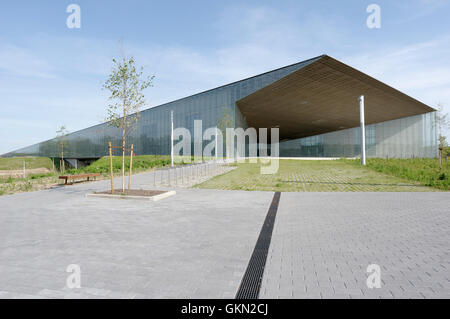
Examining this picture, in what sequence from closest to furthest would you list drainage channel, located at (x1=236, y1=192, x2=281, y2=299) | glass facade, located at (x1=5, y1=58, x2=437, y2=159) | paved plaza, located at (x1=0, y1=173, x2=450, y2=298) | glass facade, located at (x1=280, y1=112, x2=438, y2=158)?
drainage channel, located at (x1=236, y1=192, x2=281, y2=299) → paved plaza, located at (x1=0, y1=173, x2=450, y2=298) → glass facade, located at (x1=5, y1=58, x2=437, y2=159) → glass facade, located at (x1=280, y1=112, x2=438, y2=158)

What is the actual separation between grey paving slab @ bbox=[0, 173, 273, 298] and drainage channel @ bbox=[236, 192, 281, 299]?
→ 100mm

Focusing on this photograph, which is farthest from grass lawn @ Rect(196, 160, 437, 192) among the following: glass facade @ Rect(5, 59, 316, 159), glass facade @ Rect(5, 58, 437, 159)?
glass facade @ Rect(5, 58, 437, 159)

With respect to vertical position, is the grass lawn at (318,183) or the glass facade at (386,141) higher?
the glass facade at (386,141)

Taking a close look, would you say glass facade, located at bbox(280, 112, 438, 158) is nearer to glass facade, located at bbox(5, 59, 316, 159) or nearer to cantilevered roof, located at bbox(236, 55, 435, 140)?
cantilevered roof, located at bbox(236, 55, 435, 140)

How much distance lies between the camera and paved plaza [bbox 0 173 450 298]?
10.5 feet

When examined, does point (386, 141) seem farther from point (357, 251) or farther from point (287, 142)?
point (357, 251)

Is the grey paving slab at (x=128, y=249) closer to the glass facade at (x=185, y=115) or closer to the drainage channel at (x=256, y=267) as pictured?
the drainage channel at (x=256, y=267)

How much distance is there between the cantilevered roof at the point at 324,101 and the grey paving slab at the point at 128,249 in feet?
83.8

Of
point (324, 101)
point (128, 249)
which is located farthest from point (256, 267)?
point (324, 101)

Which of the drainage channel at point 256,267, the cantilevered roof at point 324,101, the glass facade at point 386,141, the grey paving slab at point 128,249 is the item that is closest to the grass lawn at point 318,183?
the grey paving slab at point 128,249

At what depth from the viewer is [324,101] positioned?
3959 centimetres

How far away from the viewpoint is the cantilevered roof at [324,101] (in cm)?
3095

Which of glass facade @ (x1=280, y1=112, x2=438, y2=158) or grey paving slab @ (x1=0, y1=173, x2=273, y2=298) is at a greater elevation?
glass facade @ (x1=280, y1=112, x2=438, y2=158)
